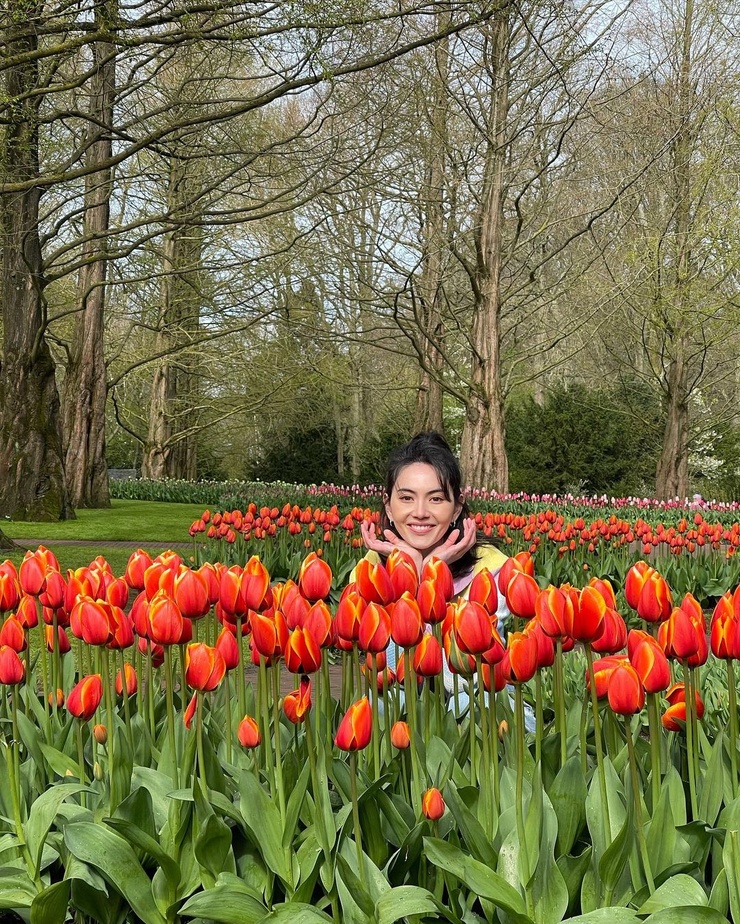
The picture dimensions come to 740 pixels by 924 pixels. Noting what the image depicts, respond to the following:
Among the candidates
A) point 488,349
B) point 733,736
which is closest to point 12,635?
point 733,736

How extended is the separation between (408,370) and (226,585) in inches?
1239

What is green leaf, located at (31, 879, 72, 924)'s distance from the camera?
185 cm

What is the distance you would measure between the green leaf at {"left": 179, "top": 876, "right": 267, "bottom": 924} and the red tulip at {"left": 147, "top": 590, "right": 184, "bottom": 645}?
1.50ft

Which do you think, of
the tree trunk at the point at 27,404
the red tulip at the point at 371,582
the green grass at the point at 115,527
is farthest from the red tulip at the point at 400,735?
the tree trunk at the point at 27,404

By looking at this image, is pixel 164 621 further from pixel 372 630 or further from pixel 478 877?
pixel 478 877

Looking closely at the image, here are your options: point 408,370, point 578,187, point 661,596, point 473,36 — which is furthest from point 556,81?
point 408,370

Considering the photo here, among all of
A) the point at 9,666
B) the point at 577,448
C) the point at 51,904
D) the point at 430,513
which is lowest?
the point at 51,904

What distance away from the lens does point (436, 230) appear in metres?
16.5

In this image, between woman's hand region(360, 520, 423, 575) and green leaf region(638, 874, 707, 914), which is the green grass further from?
green leaf region(638, 874, 707, 914)

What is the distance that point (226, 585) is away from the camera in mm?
2115

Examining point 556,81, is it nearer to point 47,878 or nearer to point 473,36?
point 473,36

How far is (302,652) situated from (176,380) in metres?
29.2

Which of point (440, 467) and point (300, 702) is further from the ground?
point (440, 467)

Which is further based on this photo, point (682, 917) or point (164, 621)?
point (164, 621)
